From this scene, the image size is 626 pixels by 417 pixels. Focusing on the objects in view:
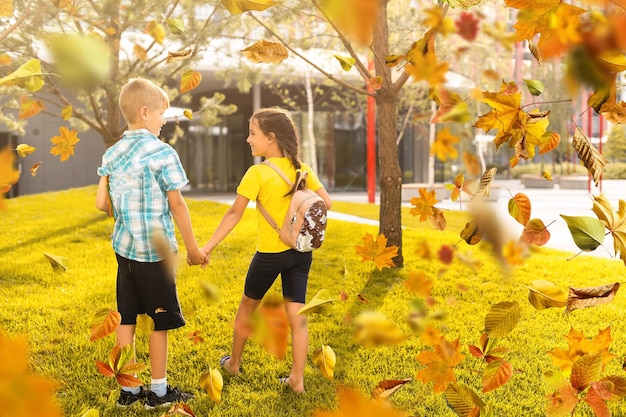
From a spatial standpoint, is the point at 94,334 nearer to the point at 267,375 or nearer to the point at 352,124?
the point at 267,375

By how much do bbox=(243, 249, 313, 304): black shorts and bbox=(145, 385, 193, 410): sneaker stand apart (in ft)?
2.09

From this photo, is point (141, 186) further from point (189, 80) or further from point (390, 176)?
point (390, 176)

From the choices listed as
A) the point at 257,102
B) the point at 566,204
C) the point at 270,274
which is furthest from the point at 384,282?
the point at 257,102

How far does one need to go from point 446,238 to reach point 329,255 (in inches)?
82.2

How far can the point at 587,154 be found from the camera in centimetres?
164

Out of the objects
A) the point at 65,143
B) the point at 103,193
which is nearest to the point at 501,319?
the point at 65,143

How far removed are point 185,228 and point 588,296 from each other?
1.99 meters

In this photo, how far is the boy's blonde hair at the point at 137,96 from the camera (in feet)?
10.2

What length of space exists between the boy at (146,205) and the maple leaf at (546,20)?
2.13 metres

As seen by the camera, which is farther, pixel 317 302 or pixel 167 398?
pixel 167 398

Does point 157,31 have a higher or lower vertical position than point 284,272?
higher

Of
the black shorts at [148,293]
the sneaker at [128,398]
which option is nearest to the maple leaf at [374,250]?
the black shorts at [148,293]

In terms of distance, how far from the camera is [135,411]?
339cm

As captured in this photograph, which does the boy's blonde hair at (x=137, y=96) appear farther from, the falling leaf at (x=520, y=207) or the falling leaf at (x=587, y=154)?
the falling leaf at (x=587, y=154)
